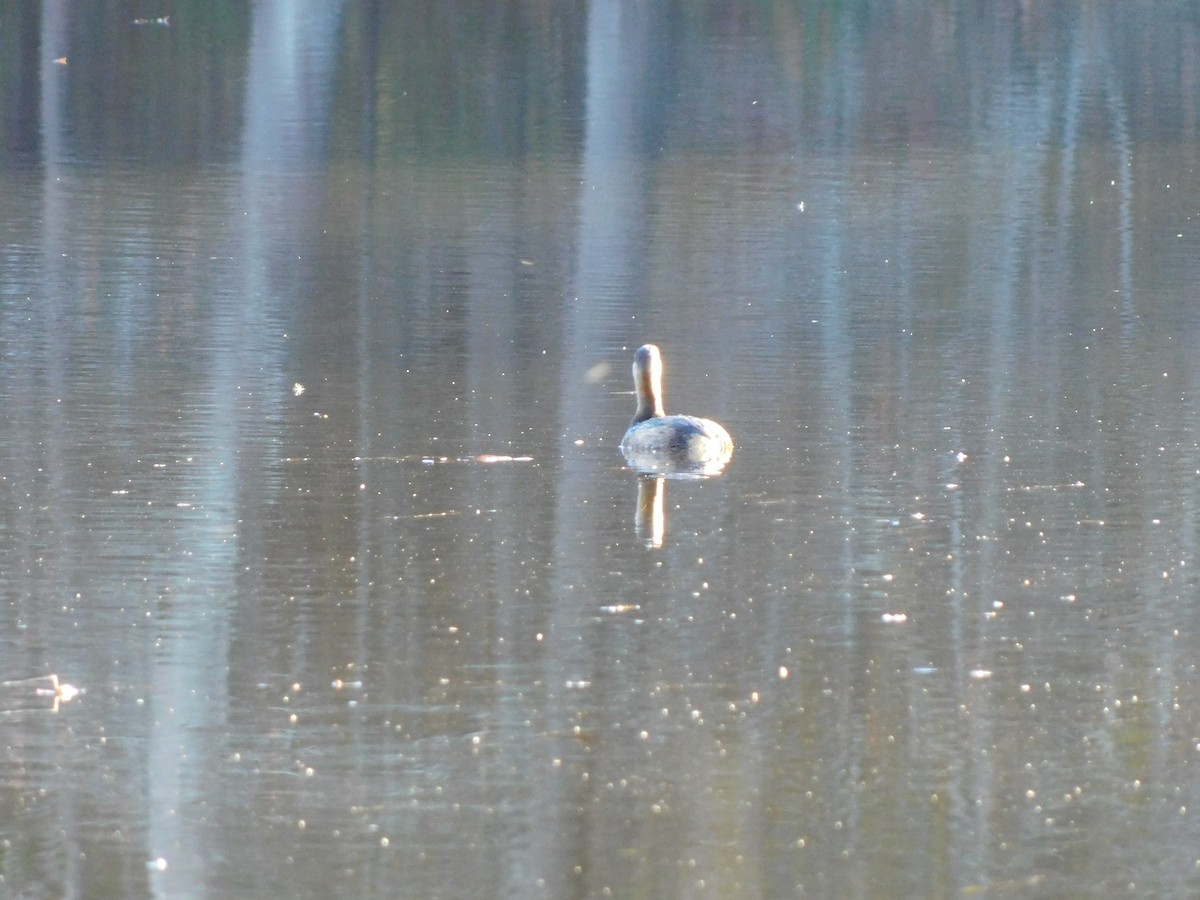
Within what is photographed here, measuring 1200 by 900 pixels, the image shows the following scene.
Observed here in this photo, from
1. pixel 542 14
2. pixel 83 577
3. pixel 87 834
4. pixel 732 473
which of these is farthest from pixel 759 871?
pixel 542 14

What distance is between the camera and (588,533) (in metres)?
10.2

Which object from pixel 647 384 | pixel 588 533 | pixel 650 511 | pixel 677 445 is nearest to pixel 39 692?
pixel 588 533

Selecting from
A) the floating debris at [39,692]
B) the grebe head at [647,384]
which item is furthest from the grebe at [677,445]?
the floating debris at [39,692]

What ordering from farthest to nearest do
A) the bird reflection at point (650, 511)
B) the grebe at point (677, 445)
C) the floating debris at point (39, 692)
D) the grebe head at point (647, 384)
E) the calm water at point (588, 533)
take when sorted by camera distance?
the grebe head at point (647, 384) < the grebe at point (677, 445) < the bird reflection at point (650, 511) < the floating debris at point (39, 692) < the calm water at point (588, 533)

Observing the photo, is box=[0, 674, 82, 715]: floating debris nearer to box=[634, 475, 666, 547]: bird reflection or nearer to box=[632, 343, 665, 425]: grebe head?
box=[634, 475, 666, 547]: bird reflection

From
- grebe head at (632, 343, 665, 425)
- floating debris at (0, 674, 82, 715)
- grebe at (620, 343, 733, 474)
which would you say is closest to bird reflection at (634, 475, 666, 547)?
grebe at (620, 343, 733, 474)

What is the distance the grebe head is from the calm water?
27cm

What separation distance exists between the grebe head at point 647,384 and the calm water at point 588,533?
0.27 m

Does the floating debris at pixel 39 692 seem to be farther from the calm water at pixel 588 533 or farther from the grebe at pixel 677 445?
the grebe at pixel 677 445

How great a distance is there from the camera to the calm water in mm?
6711

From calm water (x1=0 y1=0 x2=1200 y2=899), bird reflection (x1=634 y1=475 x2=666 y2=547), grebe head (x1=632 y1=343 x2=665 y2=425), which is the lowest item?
bird reflection (x1=634 y1=475 x2=666 y2=547)

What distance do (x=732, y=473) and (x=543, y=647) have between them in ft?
10.7

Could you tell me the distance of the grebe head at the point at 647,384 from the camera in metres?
12.3

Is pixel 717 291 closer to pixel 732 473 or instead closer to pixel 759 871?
pixel 732 473
